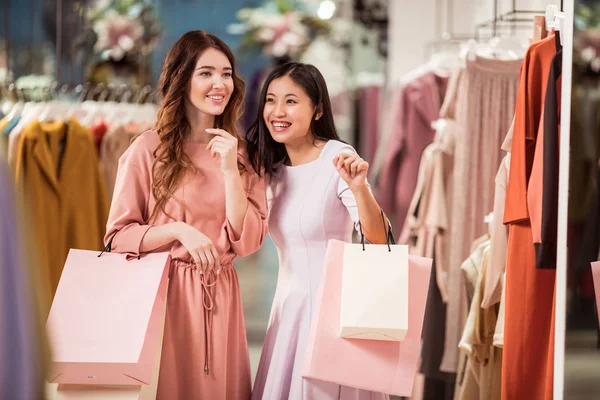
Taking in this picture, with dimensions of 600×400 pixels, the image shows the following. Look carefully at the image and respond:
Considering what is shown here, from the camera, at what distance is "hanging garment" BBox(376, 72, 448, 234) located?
4930mm

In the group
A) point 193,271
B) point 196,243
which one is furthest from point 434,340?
point 196,243

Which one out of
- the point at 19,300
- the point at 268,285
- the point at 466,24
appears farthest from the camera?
the point at 268,285

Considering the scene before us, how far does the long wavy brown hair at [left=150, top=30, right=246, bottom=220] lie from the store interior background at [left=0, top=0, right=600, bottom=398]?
369 cm

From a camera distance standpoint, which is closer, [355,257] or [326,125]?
[355,257]

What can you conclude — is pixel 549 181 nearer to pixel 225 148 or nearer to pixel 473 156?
pixel 225 148

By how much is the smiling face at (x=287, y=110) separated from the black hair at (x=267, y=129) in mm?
21

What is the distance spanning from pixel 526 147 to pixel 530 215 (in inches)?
9.3

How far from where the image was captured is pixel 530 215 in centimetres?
253

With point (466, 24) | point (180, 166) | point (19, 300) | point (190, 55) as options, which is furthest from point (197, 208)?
point (466, 24)

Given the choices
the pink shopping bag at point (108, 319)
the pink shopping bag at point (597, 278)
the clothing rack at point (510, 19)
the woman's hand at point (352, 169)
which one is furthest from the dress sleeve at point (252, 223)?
the clothing rack at point (510, 19)

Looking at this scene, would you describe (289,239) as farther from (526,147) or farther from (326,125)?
(526,147)

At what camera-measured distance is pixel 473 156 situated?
374 centimetres

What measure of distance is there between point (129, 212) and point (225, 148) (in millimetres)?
357

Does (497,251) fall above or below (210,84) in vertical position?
below
